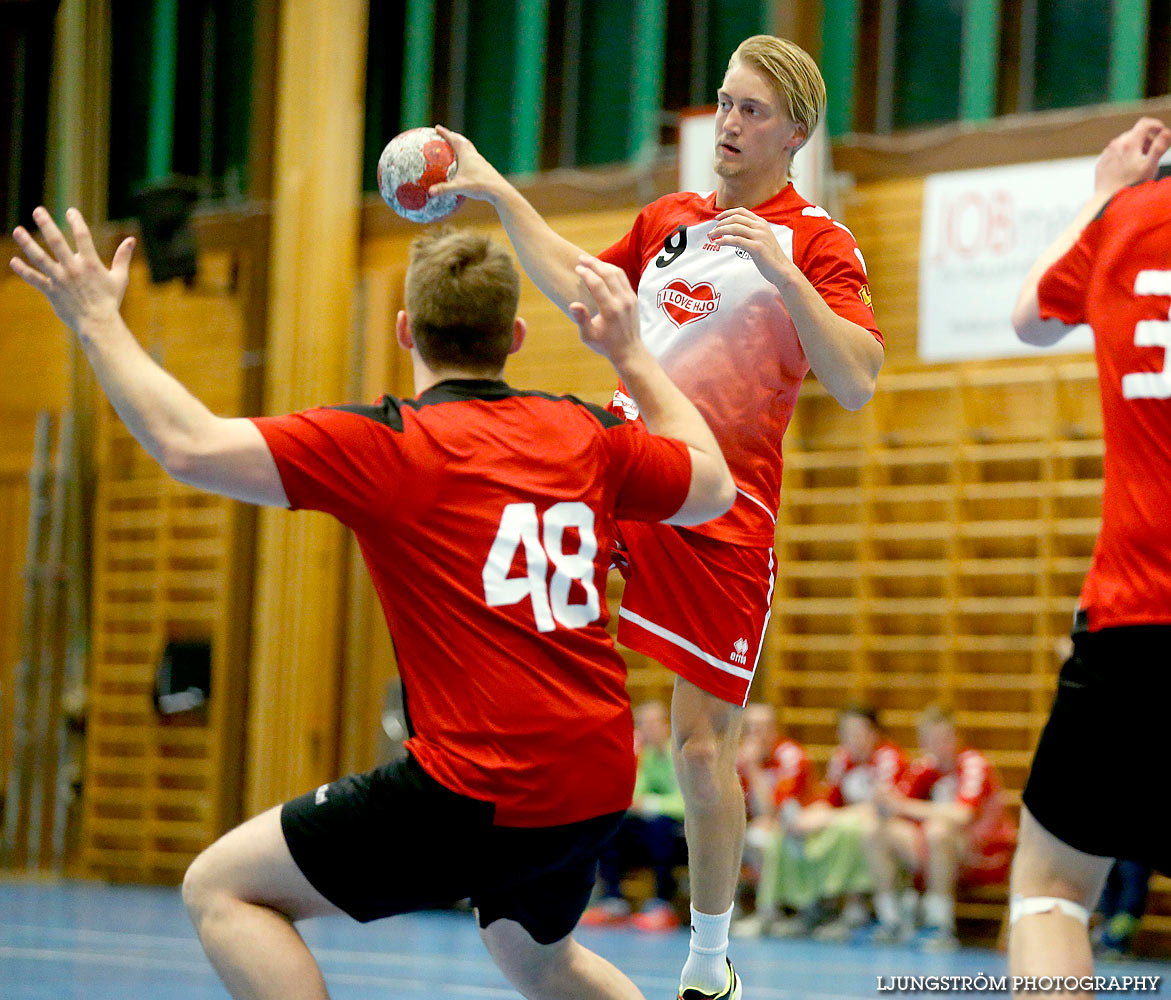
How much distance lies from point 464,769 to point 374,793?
186mm

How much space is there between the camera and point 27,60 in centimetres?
1612

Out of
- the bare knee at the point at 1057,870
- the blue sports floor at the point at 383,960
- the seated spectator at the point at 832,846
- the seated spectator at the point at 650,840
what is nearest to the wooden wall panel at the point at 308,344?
the blue sports floor at the point at 383,960

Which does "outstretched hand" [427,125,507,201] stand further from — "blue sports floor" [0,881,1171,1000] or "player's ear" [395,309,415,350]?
"blue sports floor" [0,881,1171,1000]

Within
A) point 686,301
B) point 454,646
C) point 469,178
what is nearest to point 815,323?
point 686,301

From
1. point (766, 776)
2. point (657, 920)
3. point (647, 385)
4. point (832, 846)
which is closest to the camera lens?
point (647, 385)

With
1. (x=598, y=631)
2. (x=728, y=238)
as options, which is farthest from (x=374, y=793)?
(x=728, y=238)

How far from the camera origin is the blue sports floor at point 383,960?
23.1 ft

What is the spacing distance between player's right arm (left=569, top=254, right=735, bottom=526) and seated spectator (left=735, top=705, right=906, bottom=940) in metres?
7.49

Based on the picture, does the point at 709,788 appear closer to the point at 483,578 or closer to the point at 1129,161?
the point at 483,578

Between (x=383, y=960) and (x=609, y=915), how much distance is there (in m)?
2.99

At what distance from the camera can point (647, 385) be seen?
3211 millimetres

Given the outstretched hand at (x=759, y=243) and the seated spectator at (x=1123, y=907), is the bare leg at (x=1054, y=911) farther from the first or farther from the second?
the seated spectator at (x=1123, y=907)

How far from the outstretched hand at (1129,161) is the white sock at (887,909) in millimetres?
7738

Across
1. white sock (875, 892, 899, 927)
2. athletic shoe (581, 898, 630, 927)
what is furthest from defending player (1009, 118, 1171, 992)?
athletic shoe (581, 898, 630, 927)
